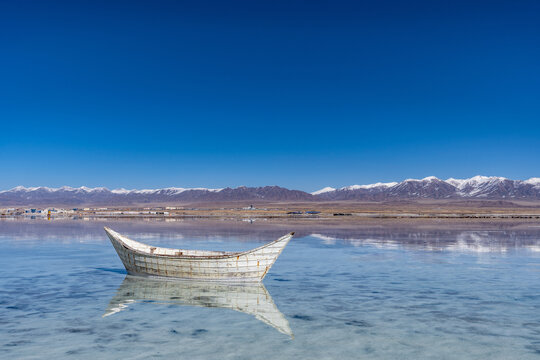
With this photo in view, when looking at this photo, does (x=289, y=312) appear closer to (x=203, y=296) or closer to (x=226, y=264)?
(x=203, y=296)

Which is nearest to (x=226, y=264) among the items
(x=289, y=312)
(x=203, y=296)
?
(x=203, y=296)

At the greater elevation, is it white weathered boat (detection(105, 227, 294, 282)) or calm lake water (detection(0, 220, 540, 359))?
white weathered boat (detection(105, 227, 294, 282))

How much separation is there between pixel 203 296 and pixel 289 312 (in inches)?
177

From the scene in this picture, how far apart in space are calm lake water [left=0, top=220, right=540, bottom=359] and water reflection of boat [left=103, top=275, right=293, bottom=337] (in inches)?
2.9

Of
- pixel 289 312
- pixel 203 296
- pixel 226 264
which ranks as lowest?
pixel 289 312

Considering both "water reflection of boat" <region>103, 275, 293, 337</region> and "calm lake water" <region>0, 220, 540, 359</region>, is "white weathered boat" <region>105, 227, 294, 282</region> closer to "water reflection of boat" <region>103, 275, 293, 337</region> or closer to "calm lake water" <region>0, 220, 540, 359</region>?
"water reflection of boat" <region>103, 275, 293, 337</region>

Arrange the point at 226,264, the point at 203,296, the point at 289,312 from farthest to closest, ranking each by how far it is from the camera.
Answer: the point at 226,264 → the point at 203,296 → the point at 289,312

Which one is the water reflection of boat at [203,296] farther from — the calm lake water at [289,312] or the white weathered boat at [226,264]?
the white weathered boat at [226,264]

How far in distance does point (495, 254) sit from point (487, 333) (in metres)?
21.2

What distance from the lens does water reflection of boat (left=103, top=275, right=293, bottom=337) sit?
16.4 m

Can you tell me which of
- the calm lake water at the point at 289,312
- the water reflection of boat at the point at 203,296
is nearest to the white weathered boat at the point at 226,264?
the water reflection of boat at the point at 203,296

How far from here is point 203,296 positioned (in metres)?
19.0

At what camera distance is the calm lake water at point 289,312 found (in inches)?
481

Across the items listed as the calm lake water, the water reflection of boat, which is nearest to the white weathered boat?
the water reflection of boat
